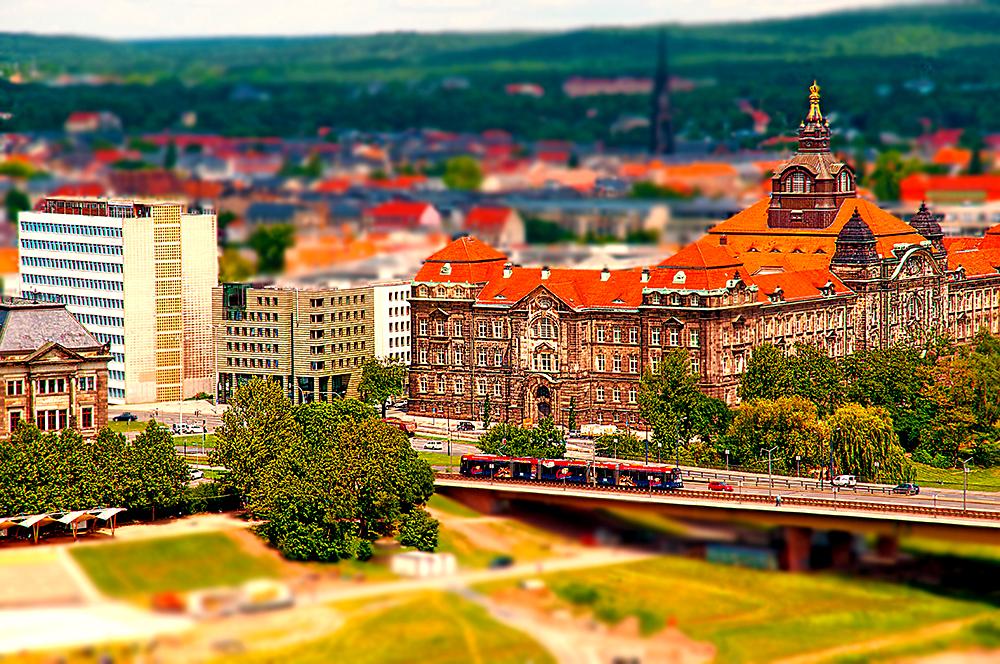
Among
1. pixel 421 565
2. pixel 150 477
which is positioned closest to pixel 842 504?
pixel 421 565

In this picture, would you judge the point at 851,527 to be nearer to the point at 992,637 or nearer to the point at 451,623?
the point at 992,637

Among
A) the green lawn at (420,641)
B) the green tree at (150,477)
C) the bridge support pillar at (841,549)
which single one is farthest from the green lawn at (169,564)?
the bridge support pillar at (841,549)

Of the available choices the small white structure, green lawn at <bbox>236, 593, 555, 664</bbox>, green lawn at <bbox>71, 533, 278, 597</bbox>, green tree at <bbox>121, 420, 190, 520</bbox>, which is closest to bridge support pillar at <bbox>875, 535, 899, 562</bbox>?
the small white structure

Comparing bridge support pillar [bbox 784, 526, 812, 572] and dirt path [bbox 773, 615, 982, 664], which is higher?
bridge support pillar [bbox 784, 526, 812, 572]

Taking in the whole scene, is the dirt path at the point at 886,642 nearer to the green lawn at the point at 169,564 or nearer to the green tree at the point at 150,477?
the green lawn at the point at 169,564

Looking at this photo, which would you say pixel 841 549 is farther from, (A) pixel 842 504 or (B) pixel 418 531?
(B) pixel 418 531

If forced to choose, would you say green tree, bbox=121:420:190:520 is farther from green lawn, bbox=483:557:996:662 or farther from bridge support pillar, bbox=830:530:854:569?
bridge support pillar, bbox=830:530:854:569
